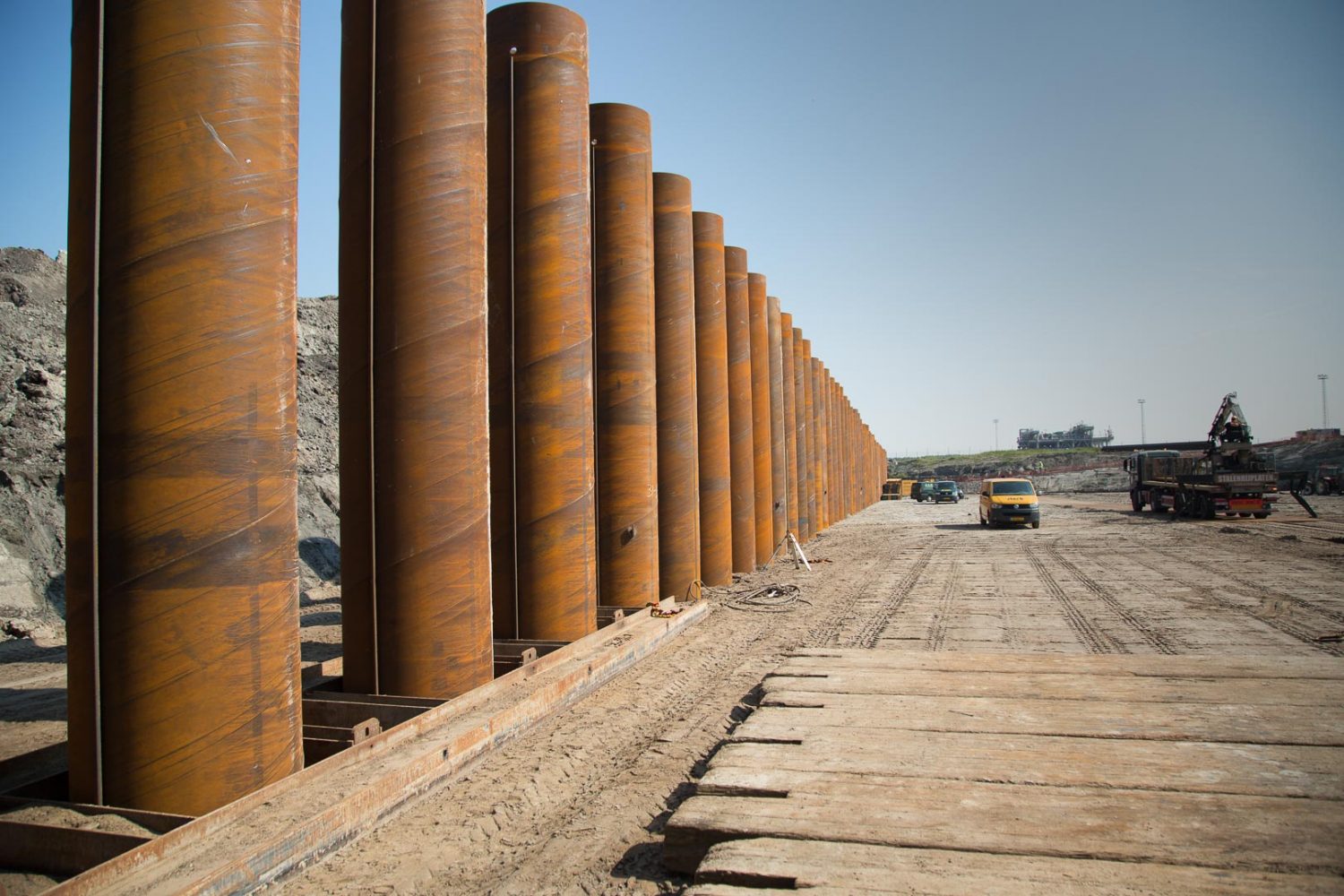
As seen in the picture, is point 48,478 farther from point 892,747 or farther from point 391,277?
point 892,747

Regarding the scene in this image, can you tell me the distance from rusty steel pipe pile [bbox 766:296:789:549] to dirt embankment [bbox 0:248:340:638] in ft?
32.4

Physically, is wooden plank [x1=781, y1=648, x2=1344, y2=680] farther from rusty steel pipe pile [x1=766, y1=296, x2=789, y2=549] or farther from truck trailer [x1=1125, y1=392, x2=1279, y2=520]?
truck trailer [x1=1125, y1=392, x2=1279, y2=520]

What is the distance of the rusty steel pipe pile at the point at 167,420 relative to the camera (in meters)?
4.34

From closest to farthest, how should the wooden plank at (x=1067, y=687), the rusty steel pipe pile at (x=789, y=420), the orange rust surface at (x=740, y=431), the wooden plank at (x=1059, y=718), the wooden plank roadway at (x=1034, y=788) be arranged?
the wooden plank roadway at (x=1034, y=788) < the wooden plank at (x=1059, y=718) < the wooden plank at (x=1067, y=687) < the orange rust surface at (x=740, y=431) < the rusty steel pipe pile at (x=789, y=420)

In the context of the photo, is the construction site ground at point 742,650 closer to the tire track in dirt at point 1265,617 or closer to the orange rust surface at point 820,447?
the tire track in dirt at point 1265,617

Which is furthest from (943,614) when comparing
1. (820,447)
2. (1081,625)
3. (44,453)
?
(820,447)

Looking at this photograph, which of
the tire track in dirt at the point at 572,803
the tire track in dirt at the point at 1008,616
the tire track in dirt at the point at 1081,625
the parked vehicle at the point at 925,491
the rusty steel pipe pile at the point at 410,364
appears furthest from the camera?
the parked vehicle at the point at 925,491

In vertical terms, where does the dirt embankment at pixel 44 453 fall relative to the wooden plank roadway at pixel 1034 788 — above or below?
above

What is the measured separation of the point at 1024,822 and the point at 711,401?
12.4m

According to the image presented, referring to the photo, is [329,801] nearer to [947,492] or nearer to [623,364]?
[623,364]

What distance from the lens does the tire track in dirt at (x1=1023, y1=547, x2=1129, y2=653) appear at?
9.44 m

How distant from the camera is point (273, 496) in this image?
4730 millimetres

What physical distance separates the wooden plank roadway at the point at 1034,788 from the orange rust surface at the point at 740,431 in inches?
431

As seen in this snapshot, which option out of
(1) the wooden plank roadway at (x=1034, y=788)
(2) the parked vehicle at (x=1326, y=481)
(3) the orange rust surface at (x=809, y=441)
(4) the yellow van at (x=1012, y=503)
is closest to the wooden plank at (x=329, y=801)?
(1) the wooden plank roadway at (x=1034, y=788)
